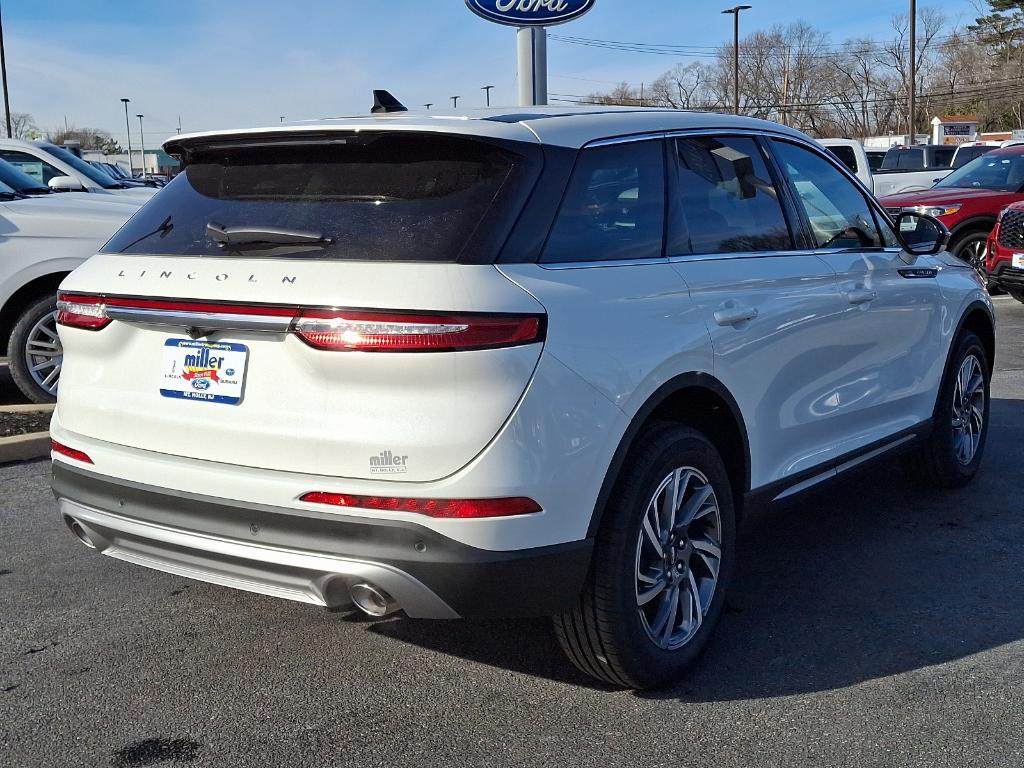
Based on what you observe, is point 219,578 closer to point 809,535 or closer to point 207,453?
point 207,453

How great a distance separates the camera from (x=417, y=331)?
2.88 m

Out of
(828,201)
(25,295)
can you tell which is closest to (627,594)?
(828,201)

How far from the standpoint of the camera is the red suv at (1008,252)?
478 inches

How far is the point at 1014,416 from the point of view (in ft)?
24.4

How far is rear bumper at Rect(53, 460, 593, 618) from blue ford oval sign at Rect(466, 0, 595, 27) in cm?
959

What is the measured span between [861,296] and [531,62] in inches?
331

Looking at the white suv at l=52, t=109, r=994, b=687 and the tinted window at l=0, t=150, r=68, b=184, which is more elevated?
the tinted window at l=0, t=150, r=68, b=184

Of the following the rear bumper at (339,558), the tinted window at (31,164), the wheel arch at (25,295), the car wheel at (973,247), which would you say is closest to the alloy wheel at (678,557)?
the rear bumper at (339,558)

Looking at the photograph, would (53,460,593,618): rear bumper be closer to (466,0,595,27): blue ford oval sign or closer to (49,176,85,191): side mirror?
(49,176,85,191): side mirror

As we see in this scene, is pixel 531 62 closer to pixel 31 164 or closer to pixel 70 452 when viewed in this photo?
pixel 31 164

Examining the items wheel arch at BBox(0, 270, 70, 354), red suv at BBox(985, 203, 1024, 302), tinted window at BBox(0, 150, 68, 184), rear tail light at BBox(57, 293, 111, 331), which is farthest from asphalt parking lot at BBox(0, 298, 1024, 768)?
tinted window at BBox(0, 150, 68, 184)

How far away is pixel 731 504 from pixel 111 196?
650 cm

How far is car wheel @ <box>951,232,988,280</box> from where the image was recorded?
1401 centimetres

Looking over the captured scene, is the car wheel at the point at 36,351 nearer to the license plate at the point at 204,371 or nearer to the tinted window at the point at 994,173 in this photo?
the license plate at the point at 204,371
